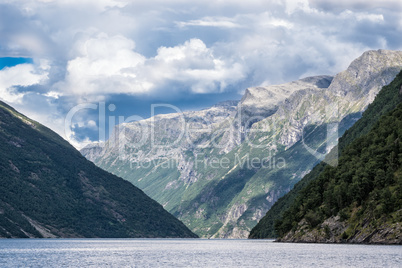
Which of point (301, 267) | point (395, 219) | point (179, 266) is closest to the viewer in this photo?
point (301, 267)

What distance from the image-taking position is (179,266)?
142000 mm

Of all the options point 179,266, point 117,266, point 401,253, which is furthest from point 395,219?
point 117,266

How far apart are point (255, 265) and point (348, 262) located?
23829 millimetres

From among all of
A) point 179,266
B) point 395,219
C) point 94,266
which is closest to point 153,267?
point 179,266

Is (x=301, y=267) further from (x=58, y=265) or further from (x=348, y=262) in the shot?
(x=58, y=265)

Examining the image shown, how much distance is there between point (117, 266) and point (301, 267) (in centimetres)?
4749

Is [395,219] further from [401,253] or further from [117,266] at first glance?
[117,266]

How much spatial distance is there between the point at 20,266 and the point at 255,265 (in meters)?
60.5

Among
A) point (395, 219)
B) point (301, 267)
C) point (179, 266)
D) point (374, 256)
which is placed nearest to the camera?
point (301, 267)

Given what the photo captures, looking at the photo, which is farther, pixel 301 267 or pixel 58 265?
pixel 58 265

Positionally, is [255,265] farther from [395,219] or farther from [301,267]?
[395,219]

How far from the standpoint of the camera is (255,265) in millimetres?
144750

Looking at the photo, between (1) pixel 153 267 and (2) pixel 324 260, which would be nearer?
(1) pixel 153 267

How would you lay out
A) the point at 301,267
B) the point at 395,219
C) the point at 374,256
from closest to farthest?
the point at 301,267
the point at 374,256
the point at 395,219
